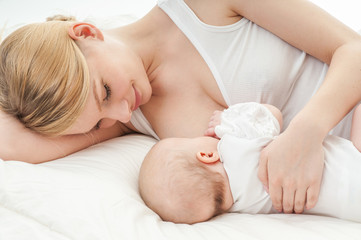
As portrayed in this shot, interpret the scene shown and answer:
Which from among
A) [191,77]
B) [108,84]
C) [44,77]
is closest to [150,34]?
[191,77]

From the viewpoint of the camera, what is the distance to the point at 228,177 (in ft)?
3.51

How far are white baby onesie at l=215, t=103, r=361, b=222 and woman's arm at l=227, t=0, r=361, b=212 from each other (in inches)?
1.4

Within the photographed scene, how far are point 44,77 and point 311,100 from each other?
79cm

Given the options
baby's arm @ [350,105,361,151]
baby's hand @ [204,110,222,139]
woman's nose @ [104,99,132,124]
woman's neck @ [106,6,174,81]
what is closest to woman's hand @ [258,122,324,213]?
baby's arm @ [350,105,361,151]

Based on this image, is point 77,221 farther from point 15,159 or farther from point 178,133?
point 178,133

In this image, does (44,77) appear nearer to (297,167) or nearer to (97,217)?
(97,217)

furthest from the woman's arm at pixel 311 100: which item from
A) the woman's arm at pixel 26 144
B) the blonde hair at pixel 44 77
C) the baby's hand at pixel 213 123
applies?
the woman's arm at pixel 26 144

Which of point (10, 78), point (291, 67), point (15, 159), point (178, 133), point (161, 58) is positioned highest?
point (291, 67)

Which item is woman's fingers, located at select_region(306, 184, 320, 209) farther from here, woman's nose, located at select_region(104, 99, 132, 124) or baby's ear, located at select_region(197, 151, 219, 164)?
woman's nose, located at select_region(104, 99, 132, 124)

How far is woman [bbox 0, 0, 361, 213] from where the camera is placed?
1.02 metres

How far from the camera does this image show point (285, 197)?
991mm

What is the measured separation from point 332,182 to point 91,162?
763 millimetres

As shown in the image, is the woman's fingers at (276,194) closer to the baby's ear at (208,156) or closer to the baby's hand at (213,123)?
the baby's ear at (208,156)

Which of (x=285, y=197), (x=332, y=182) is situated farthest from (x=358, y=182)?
(x=285, y=197)
